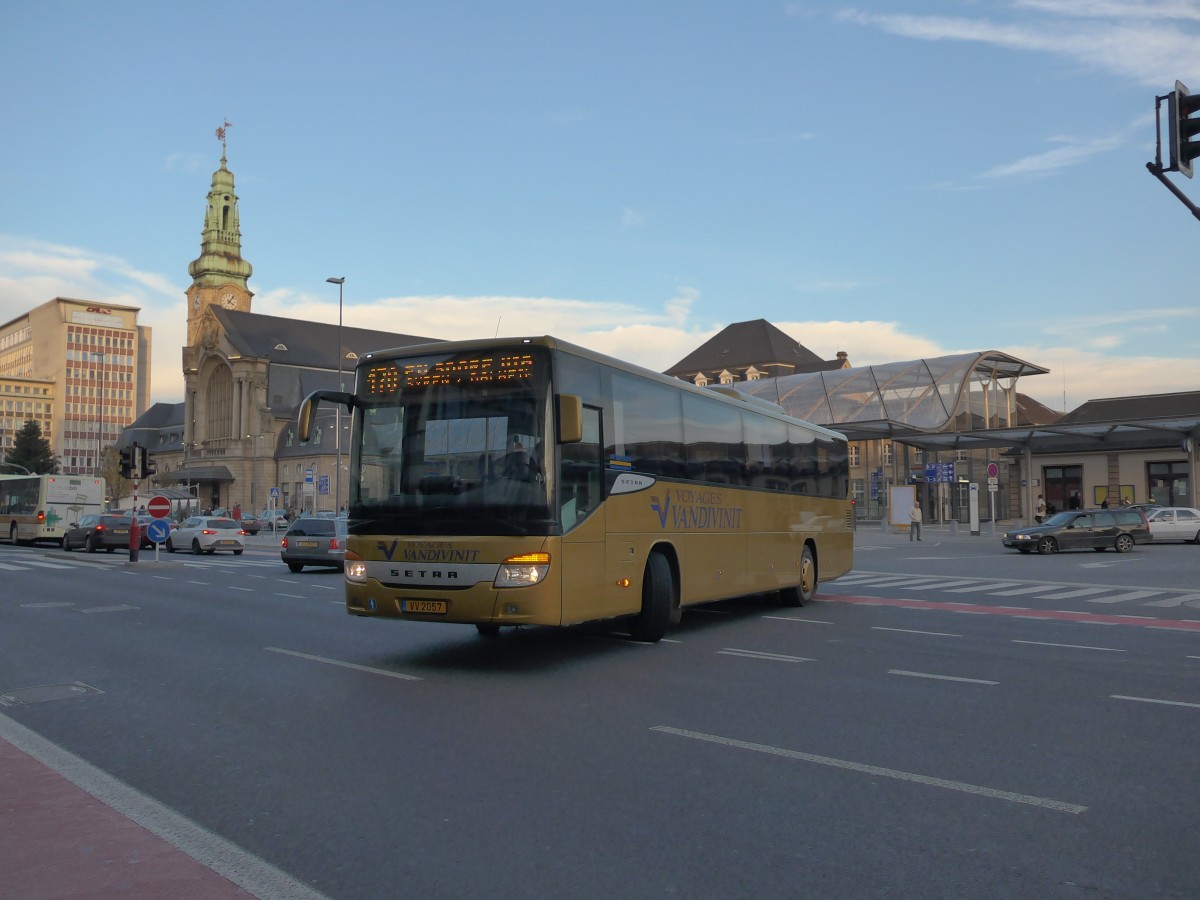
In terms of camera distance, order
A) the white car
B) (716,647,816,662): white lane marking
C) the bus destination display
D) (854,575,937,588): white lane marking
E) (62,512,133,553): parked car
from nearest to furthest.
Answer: the bus destination display, (716,647,816,662): white lane marking, (854,575,937,588): white lane marking, (62,512,133,553): parked car, the white car

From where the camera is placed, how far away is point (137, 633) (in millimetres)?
13180

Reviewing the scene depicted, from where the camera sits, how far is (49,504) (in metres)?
45.0

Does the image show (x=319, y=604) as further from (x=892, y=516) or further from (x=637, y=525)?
(x=892, y=516)

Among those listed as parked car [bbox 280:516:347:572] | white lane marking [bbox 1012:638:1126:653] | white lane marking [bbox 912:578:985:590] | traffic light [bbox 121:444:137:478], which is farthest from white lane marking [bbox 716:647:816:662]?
traffic light [bbox 121:444:137:478]

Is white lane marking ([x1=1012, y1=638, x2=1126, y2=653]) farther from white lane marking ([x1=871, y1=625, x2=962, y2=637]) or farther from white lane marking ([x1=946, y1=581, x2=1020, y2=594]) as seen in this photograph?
white lane marking ([x1=946, y1=581, x2=1020, y2=594])

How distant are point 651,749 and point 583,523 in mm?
3834

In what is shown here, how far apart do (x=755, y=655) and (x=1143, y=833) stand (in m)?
6.33

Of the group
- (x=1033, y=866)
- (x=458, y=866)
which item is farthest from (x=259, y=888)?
(x=1033, y=866)

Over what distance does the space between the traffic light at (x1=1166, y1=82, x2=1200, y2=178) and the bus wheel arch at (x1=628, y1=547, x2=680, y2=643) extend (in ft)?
24.4

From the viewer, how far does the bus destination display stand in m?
10.3

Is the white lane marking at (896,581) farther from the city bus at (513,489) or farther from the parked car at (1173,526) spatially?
the parked car at (1173,526)

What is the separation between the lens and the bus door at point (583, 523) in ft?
33.3

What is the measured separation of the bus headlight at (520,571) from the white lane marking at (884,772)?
2578 mm

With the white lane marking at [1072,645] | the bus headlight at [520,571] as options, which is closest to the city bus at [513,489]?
the bus headlight at [520,571]
